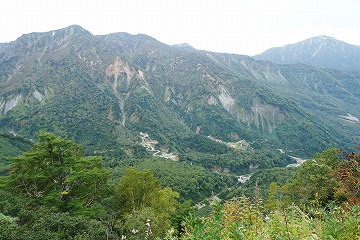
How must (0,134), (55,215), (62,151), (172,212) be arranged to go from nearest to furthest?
(55,215) → (62,151) → (172,212) → (0,134)

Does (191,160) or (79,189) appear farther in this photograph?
(191,160)

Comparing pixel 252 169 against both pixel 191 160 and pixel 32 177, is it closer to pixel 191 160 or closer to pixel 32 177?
pixel 191 160

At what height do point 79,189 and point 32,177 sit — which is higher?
point 32,177

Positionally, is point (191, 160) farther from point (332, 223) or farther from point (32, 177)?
point (332, 223)

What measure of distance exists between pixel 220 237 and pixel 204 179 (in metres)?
123

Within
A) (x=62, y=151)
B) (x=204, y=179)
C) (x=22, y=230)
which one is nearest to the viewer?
(x=22, y=230)

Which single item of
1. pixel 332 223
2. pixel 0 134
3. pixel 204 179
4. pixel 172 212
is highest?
pixel 332 223

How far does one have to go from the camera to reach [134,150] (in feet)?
570

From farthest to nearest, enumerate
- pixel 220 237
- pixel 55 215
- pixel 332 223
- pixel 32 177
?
pixel 32 177
pixel 55 215
pixel 220 237
pixel 332 223

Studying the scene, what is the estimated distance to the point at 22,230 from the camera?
1560 centimetres

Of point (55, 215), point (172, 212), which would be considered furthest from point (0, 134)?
point (55, 215)

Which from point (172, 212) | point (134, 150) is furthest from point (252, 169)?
point (172, 212)

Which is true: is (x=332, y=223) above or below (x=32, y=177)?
above

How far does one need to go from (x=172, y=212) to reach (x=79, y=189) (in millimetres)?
15717
